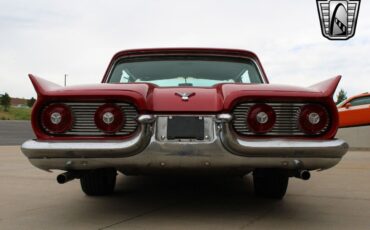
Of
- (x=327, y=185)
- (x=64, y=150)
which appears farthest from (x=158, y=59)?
(x=327, y=185)

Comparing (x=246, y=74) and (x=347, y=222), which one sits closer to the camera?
(x=347, y=222)

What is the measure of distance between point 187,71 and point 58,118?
1560 millimetres

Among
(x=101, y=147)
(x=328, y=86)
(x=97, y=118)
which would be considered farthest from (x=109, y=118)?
(x=328, y=86)

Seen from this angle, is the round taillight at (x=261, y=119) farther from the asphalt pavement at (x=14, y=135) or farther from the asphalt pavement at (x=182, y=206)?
the asphalt pavement at (x=14, y=135)

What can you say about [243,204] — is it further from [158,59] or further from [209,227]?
[158,59]

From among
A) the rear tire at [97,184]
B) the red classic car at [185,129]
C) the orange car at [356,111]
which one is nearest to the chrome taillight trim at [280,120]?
the red classic car at [185,129]

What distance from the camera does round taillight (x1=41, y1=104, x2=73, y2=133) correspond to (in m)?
3.13

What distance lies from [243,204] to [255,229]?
0.94 m

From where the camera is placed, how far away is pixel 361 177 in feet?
20.9

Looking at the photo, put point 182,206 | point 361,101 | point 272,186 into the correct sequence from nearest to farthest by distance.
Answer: point 182,206 < point 272,186 < point 361,101

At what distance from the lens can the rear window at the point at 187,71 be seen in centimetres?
427

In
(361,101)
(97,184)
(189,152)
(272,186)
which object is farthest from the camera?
(361,101)

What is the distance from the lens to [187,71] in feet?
14.1

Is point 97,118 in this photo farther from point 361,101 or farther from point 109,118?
point 361,101
